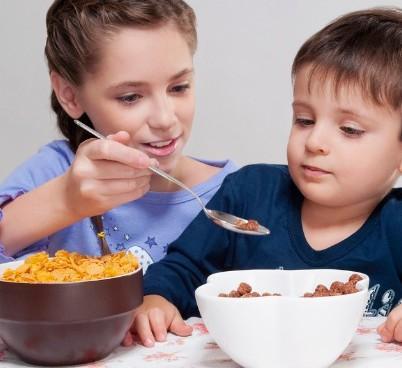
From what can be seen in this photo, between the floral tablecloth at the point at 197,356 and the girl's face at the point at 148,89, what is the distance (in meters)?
0.46

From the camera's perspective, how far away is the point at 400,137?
1184mm

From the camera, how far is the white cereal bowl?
810 millimetres

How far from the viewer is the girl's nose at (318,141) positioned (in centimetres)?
113

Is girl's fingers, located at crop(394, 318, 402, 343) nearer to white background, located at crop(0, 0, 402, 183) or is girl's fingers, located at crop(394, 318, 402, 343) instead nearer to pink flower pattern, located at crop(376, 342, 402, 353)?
pink flower pattern, located at crop(376, 342, 402, 353)

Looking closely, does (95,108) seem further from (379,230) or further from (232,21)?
(232,21)

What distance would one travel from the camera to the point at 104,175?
1120 mm

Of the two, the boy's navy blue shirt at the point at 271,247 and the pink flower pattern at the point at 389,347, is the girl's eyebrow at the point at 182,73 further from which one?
the pink flower pattern at the point at 389,347

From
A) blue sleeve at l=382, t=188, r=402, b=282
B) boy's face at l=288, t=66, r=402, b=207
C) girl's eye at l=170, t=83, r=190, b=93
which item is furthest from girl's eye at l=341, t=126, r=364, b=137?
girl's eye at l=170, t=83, r=190, b=93

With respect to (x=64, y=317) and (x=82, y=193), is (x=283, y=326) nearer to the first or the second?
(x=64, y=317)

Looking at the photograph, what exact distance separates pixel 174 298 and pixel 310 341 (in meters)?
0.38

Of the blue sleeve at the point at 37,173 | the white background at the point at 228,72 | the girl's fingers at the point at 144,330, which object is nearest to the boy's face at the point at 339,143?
the girl's fingers at the point at 144,330

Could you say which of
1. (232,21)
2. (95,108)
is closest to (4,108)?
(232,21)

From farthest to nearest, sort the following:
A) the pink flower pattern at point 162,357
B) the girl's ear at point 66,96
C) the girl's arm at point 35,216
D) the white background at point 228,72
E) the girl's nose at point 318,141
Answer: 1. the white background at point 228,72
2. the girl's ear at point 66,96
3. the girl's arm at point 35,216
4. the girl's nose at point 318,141
5. the pink flower pattern at point 162,357

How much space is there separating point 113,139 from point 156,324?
250mm
